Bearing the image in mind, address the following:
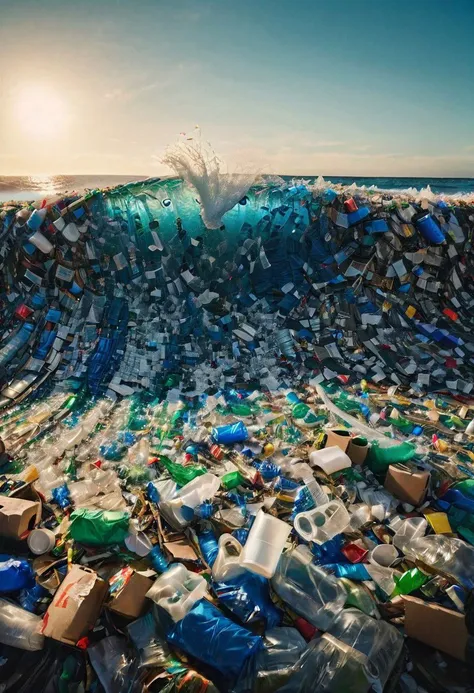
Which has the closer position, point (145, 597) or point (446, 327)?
point (145, 597)

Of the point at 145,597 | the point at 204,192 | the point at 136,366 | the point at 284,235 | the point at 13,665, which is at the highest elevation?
the point at 204,192

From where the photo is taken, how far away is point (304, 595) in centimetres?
243

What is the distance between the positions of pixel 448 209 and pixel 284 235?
261 centimetres

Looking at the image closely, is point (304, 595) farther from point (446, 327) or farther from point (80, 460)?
point (446, 327)

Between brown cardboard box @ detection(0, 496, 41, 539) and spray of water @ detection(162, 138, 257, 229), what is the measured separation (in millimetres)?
4381

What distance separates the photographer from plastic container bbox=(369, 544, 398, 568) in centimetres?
272

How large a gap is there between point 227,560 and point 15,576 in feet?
4.10

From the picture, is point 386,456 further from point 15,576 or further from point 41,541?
point 15,576

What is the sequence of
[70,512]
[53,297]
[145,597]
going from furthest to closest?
[53,297]
[70,512]
[145,597]

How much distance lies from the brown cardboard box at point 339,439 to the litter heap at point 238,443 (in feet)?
0.07

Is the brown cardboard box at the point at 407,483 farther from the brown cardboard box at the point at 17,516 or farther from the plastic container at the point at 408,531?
the brown cardboard box at the point at 17,516

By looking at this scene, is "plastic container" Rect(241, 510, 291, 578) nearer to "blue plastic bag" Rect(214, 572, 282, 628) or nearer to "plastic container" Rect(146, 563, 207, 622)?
"blue plastic bag" Rect(214, 572, 282, 628)

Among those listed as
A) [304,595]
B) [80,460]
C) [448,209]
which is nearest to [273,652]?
[304,595]

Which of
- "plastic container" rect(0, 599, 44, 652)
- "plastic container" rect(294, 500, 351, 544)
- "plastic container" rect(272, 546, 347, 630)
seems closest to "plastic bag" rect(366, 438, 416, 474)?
"plastic container" rect(294, 500, 351, 544)
